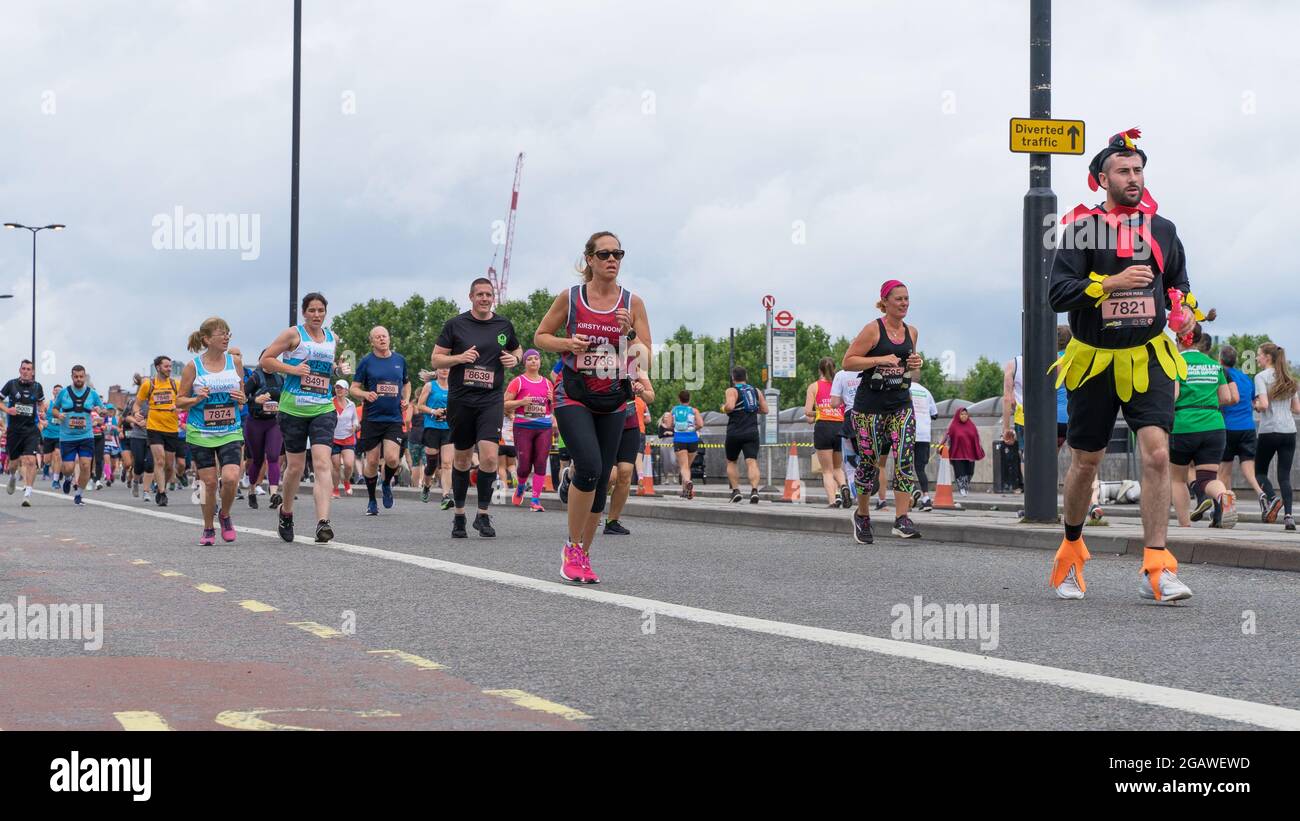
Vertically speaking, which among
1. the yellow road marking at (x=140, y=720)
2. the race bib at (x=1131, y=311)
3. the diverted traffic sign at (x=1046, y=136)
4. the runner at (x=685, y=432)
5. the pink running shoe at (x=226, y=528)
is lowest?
the yellow road marking at (x=140, y=720)

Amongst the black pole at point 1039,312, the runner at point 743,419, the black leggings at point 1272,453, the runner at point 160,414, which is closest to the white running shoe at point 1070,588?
the black pole at point 1039,312

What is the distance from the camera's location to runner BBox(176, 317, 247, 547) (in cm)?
1380

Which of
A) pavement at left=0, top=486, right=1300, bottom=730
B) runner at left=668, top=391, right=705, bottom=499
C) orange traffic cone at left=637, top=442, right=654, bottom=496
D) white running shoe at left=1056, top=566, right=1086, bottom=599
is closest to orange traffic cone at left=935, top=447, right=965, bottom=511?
orange traffic cone at left=637, top=442, right=654, bottom=496

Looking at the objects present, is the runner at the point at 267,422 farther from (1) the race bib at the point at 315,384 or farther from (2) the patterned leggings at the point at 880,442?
(2) the patterned leggings at the point at 880,442

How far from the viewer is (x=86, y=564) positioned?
11.8 metres

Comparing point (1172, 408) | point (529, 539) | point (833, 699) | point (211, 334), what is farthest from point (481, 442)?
point (833, 699)

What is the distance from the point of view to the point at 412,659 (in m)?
6.54

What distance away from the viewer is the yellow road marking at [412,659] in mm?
6307

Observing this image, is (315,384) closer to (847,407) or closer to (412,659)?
(847,407)

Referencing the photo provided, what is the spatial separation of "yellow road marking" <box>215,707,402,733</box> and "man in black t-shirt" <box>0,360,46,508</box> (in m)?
19.3

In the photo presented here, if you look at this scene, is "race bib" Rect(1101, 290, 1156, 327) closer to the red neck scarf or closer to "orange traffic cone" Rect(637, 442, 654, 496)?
the red neck scarf

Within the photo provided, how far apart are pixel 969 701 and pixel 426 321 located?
135m

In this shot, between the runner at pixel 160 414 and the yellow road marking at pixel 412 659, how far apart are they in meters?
16.5
